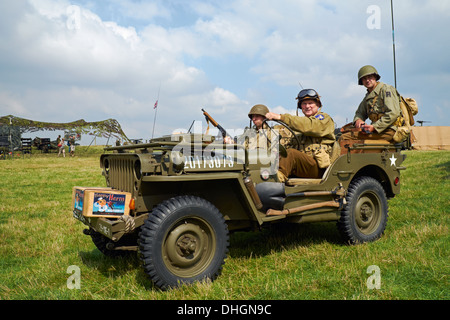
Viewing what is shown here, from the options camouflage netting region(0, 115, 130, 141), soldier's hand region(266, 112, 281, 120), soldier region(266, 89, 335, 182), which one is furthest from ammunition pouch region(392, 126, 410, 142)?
camouflage netting region(0, 115, 130, 141)

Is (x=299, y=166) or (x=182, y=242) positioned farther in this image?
(x=299, y=166)

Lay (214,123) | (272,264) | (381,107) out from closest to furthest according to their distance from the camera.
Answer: (272,264) → (214,123) → (381,107)

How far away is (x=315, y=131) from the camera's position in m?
4.59

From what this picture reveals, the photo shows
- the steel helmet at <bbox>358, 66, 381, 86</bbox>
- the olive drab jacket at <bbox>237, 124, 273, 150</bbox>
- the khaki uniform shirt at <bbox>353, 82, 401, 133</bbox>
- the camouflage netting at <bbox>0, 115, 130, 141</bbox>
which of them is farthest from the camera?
the camouflage netting at <bbox>0, 115, 130, 141</bbox>

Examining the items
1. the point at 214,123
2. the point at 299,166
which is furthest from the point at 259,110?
the point at 299,166

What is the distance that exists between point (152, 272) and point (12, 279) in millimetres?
1918

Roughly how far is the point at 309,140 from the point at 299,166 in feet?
1.53

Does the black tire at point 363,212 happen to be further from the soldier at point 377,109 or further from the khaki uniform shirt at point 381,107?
the khaki uniform shirt at point 381,107

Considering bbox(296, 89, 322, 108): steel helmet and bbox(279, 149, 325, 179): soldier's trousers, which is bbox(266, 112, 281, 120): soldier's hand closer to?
bbox(279, 149, 325, 179): soldier's trousers

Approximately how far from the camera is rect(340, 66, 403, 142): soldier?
5.29 metres

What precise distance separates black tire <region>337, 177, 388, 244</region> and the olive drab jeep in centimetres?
4

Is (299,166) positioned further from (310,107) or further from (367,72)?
(367,72)

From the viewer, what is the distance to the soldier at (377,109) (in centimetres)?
529

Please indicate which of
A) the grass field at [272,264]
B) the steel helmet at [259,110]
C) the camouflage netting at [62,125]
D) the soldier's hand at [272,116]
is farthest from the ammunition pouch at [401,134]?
the camouflage netting at [62,125]
